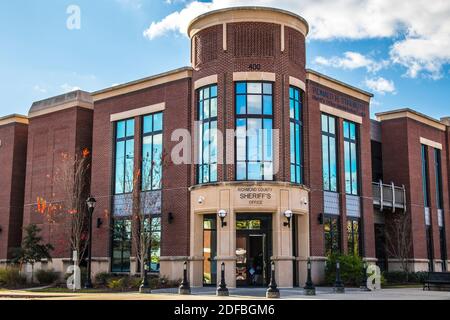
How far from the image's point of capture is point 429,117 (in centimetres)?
4612

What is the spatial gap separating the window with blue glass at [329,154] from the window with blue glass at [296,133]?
2864 mm

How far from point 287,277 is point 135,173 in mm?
10986

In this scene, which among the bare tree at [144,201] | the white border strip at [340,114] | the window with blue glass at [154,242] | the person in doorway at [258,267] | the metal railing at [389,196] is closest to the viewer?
the person in doorway at [258,267]

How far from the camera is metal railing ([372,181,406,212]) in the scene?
40.8 m

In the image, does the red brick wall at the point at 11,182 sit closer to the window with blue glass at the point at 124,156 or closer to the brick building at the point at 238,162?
the brick building at the point at 238,162

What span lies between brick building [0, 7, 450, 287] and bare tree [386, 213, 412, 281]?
28 cm

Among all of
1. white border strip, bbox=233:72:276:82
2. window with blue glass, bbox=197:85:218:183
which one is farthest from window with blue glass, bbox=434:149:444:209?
window with blue glass, bbox=197:85:218:183

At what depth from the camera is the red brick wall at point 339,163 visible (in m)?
35.3

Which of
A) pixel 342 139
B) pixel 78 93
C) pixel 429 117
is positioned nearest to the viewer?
pixel 342 139

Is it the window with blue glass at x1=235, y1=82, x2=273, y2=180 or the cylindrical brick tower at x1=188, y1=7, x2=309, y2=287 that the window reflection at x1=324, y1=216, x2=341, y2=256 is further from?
the window with blue glass at x1=235, y1=82, x2=273, y2=180

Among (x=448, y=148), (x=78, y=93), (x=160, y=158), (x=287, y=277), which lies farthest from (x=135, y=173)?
(x=448, y=148)

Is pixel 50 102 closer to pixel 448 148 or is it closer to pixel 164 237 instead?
pixel 164 237

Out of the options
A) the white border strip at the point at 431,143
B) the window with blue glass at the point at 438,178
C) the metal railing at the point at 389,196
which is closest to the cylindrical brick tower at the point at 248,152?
the metal railing at the point at 389,196

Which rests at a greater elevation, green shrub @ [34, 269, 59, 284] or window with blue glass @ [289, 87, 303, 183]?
window with blue glass @ [289, 87, 303, 183]
